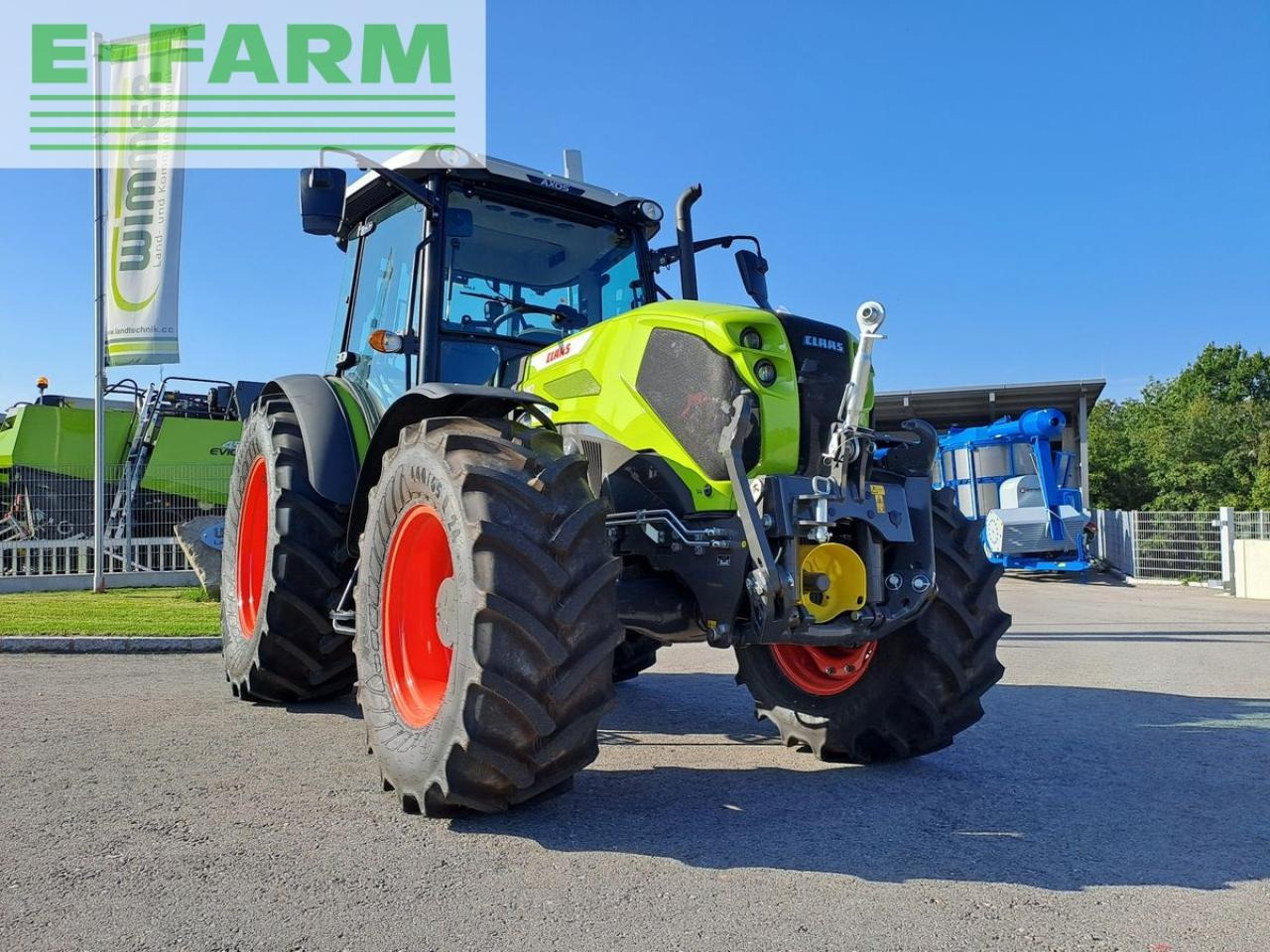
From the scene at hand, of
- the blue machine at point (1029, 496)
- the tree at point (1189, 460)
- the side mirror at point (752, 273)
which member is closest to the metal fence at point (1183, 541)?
the blue machine at point (1029, 496)

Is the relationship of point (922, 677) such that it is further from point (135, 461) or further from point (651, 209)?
point (135, 461)

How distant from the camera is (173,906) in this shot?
2588 mm

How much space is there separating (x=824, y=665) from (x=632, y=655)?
5.88 feet

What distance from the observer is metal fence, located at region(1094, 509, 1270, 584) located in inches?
659

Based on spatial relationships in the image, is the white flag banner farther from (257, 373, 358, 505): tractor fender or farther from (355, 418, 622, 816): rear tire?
(355, 418, 622, 816): rear tire

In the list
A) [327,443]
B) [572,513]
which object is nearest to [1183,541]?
[327,443]

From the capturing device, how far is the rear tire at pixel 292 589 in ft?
15.7

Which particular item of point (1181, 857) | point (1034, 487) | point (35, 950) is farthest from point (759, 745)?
point (1034, 487)

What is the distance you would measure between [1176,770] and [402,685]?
335 centimetres

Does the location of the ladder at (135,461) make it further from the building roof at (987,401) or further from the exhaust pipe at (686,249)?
the building roof at (987,401)

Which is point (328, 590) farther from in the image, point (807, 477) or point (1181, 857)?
point (1181, 857)

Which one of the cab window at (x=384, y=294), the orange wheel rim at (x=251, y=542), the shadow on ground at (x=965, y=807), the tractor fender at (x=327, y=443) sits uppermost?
the cab window at (x=384, y=294)

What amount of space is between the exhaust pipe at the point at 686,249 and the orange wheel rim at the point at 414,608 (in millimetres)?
2036

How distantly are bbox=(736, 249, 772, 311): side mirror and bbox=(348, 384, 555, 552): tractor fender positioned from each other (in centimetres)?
141
